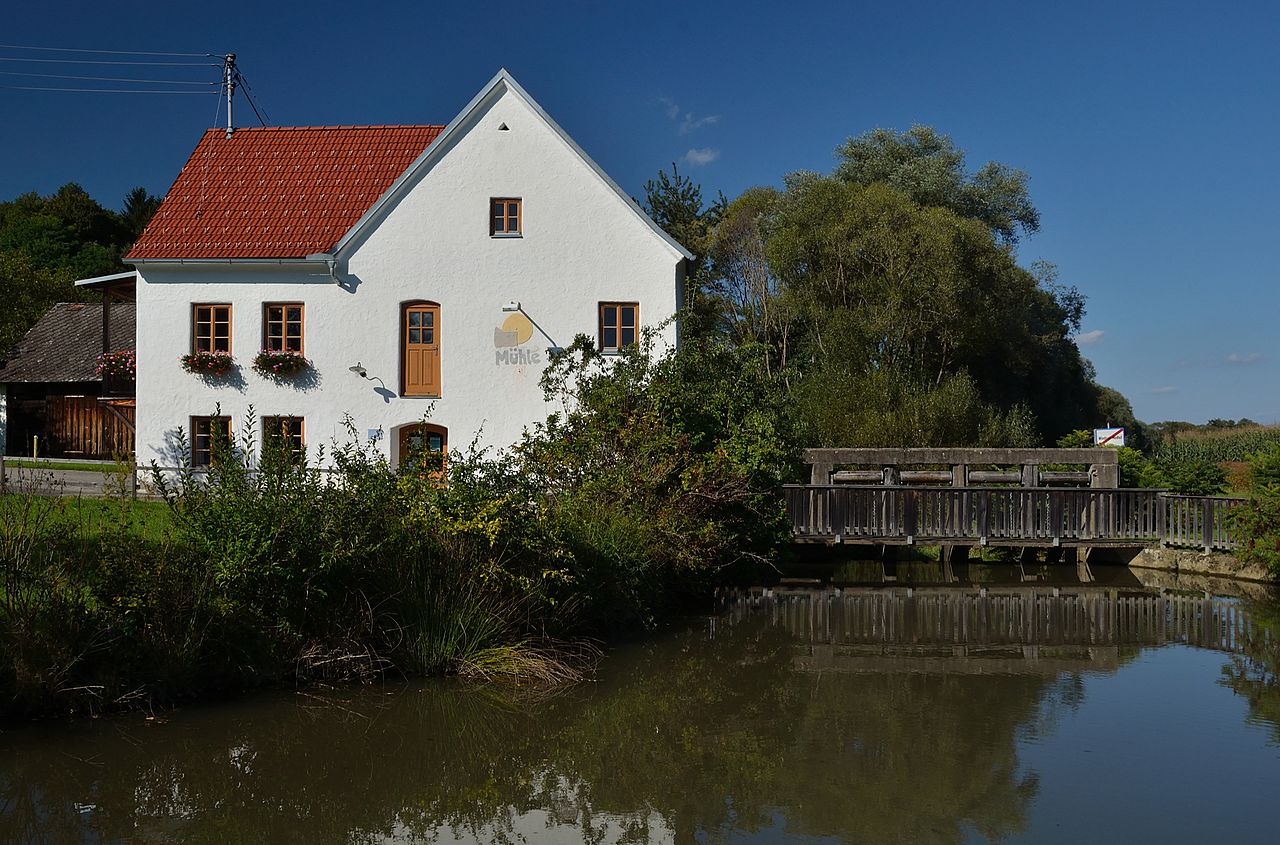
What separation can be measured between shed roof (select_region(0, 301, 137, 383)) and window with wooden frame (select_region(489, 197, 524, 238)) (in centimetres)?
1762

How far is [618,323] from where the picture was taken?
851 inches

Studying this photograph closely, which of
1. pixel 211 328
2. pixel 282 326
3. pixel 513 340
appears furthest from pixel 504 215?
pixel 211 328

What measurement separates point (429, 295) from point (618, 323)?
3969 millimetres

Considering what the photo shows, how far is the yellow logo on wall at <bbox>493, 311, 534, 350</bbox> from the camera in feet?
70.8

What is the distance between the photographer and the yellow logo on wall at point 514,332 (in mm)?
21578

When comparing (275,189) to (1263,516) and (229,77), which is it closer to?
(229,77)

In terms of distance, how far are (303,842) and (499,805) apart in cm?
142

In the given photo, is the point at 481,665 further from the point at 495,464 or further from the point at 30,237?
the point at 30,237

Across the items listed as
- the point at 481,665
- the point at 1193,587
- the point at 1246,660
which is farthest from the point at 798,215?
the point at 481,665

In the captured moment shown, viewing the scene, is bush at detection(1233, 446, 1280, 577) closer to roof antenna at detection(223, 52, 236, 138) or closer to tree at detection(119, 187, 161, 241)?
roof antenna at detection(223, 52, 236, 138)

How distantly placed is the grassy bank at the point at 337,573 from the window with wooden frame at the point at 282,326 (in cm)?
821

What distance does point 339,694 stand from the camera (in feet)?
33.0

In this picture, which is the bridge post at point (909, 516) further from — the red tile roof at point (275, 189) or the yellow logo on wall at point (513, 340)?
the red tile roof at point (275, 189)

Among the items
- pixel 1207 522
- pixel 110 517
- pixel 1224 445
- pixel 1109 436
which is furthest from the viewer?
pixel 1224 445
